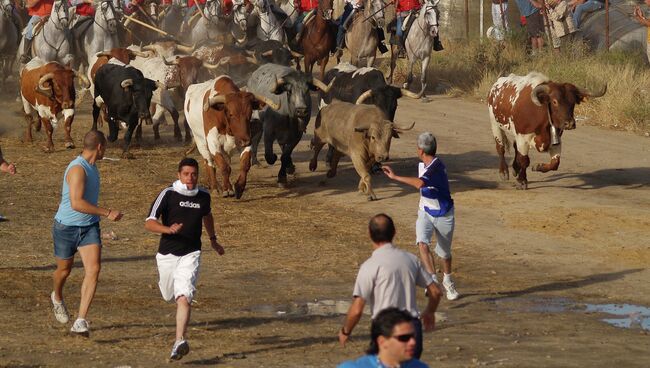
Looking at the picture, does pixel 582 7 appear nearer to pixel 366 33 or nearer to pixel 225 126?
pixel 366 33

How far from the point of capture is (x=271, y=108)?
72.3ft

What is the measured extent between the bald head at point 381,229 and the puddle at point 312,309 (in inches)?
152

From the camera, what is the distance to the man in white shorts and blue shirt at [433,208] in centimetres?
1379

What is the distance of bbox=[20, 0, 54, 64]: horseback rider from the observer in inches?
1302

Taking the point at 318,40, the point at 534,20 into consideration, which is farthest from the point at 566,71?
the point at 318,40

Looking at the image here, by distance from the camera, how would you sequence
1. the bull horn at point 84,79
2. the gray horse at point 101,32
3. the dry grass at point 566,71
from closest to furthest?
the bull horn at point 84,79 → the dry grass at point 566,71 → the gray horse at point 101,32

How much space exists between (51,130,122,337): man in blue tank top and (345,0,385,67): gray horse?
21.4 metres

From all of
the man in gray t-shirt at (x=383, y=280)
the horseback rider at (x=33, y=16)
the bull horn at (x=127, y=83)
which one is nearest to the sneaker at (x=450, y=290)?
the man in gray t-shirt at (x=383, y=280)

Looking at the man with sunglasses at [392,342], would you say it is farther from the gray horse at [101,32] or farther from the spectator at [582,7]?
the spectator at [582,7]

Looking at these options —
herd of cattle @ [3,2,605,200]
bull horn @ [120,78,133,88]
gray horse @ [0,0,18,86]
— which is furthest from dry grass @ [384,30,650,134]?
gray horse @ [0,0,18,86]

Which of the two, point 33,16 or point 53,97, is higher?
point 33,16

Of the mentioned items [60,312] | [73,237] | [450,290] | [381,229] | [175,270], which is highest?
[381,229]

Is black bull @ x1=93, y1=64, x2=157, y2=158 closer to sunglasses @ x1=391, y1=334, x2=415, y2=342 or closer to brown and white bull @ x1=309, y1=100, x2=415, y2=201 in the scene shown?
brown and white bull @ x1=309, y1=100, x2=415, y2=201

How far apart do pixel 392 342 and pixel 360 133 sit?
45.6 ft
